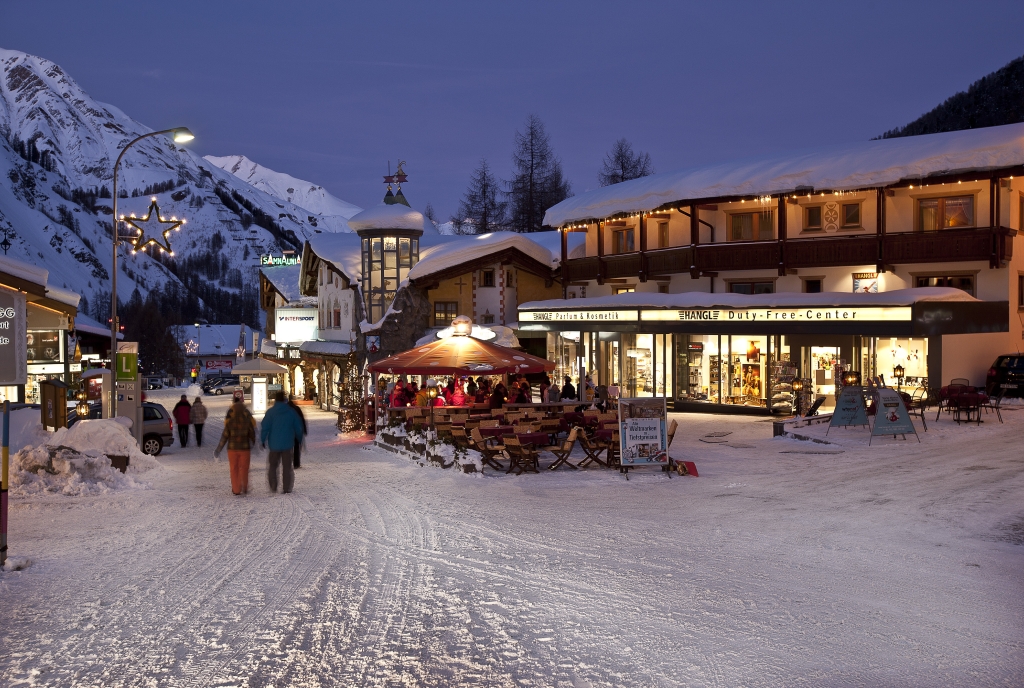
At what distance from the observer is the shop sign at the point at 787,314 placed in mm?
24141

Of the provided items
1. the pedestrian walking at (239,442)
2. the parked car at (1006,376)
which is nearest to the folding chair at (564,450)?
the pedestrian walking at (239,442)

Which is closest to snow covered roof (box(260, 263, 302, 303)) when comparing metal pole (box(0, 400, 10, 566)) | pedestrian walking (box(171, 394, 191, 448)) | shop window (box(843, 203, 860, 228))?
pedestrian walking (box(171, 394, 191, 448))

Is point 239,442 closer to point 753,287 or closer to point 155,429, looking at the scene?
point 155,429

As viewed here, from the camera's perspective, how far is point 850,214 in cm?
3072

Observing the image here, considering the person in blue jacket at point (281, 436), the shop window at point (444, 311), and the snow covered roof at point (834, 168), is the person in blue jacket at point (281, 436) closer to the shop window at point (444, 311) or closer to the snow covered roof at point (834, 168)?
the snow covered roof at point (834, 168)

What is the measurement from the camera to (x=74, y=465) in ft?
44.7

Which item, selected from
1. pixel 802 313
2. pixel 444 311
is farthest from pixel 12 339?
pixel 444 311

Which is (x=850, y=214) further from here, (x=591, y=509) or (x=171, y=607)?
(x=171, y=607)

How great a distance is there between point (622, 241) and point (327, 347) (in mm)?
14168

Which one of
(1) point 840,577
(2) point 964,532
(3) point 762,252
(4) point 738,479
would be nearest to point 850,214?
(3) point 762,252

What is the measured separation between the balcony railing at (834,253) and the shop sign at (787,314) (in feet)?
16.0

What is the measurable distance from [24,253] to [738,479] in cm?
20631

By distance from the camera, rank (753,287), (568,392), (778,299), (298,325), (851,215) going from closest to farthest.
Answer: (568,392), (778,299), (851,215), (753,287), (298,325)

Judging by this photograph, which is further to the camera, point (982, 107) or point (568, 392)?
point (982, 107)
